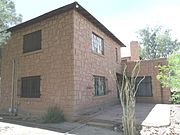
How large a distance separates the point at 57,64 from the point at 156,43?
1205 inches

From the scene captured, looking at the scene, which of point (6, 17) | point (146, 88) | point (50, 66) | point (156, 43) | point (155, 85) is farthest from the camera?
point (156, 43)

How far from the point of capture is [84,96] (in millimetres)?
10867

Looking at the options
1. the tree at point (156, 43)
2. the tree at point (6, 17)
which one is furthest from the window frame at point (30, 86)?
the tree at point (156, 43)

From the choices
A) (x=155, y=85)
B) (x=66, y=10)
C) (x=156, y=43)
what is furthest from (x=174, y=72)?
(x=156, y=43)

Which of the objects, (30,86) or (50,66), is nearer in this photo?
(50,66)

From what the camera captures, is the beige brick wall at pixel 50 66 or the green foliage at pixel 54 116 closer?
the green foliage at pixel 54 116

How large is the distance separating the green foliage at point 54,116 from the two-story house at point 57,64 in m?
0.28

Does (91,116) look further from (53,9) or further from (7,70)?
(7,70)

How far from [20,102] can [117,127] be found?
6883 millimetres

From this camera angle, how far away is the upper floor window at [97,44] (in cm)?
1312

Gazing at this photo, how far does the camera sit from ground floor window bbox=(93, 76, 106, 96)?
1271 cm

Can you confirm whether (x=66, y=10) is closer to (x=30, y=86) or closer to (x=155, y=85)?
(x=30, y=86)

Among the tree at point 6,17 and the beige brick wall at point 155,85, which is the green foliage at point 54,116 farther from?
the beige brick wall at point 155,85

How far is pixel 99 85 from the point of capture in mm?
A: 13391
